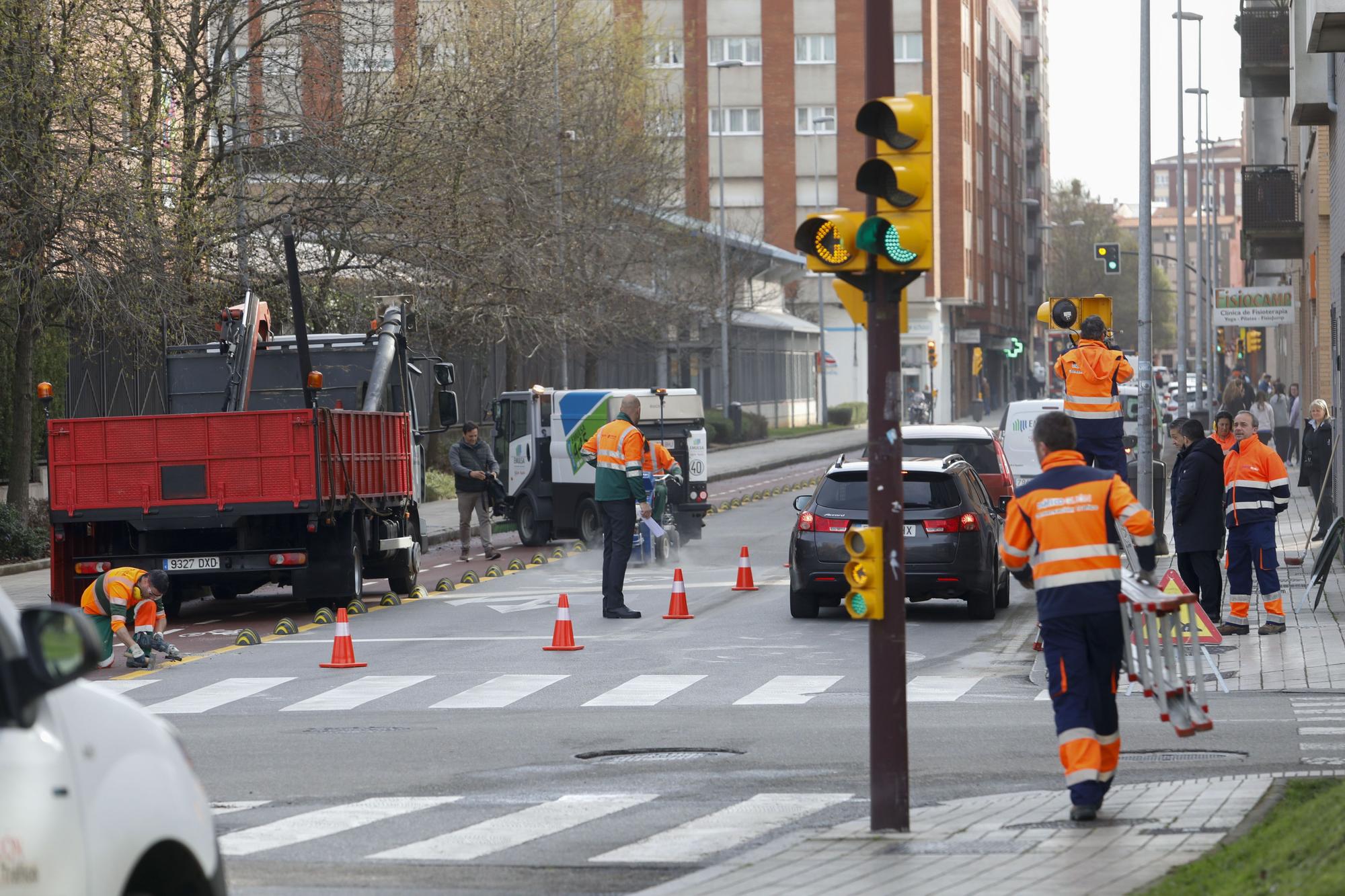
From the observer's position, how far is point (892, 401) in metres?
8.26

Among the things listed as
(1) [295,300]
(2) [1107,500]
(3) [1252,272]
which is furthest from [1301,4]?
(3) [1252,272]

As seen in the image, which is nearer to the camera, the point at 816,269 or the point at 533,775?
the point at 816,269

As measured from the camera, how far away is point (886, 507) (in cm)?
825

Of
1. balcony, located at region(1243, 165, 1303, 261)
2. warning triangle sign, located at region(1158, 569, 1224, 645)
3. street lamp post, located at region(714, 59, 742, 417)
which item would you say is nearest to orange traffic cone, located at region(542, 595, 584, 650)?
warning triangle sign, located at region(1158, 569, 1224, 645)

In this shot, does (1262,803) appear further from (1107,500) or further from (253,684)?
(253,684)

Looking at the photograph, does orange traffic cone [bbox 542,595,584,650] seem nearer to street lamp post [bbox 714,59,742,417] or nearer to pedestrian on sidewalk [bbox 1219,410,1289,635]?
pedestrian on sidewalk [bbox 1219,410,1289,635]

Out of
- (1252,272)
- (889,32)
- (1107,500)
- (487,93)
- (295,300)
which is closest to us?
(889,32)

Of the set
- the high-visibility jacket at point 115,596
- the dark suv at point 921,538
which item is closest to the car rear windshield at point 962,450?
the dark suv at point 921,538

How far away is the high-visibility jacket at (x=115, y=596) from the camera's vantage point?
1562 centimetres

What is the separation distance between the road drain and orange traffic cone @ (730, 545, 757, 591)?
10.4 m

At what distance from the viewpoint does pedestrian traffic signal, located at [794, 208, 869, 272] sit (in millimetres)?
8227

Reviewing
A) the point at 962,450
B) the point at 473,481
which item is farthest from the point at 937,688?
the point at 473,481

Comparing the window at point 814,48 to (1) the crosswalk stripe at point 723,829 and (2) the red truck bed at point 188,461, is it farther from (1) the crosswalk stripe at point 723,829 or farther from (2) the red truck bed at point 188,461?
(1) the crosswalk stripe at point 723,829

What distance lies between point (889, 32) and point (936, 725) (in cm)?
513
